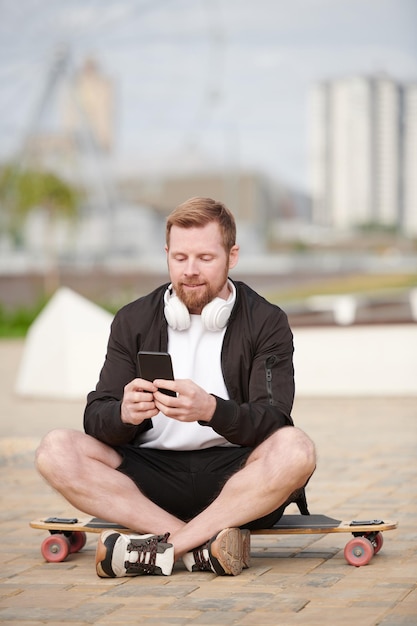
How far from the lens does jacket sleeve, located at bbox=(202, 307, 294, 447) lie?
13.0 feet

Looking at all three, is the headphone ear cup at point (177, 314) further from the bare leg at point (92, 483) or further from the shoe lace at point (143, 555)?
the shoe lace at point (143, 555)

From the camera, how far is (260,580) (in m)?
3.91

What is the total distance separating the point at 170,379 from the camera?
3756 millimetres

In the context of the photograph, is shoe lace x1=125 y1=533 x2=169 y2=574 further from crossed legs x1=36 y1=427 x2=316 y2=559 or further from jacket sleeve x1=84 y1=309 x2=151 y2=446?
jacket sleeve x1=84 y1=309 x2=151 y2=446

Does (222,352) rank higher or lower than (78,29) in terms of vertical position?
lower

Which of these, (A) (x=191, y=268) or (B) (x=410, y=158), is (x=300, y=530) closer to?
(A) (x=191, y=268)

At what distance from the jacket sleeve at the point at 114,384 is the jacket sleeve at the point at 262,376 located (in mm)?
326

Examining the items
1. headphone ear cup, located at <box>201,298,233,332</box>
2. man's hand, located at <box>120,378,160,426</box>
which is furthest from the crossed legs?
headphone ear cup, located at <box>201,298,233,332</box>

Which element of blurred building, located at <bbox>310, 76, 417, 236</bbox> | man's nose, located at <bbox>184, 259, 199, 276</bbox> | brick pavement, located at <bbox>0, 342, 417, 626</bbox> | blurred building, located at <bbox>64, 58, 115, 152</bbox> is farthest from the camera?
blurred building, located at <bbox>64, 58, 115, 152</bbox>

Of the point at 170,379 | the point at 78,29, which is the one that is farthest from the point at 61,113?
the point at 170,379

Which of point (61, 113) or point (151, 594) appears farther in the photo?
point (61, 113)

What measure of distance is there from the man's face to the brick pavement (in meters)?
0.91

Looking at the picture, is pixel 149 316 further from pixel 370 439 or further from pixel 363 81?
pixel 363 81

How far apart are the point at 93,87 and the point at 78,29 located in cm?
9914
